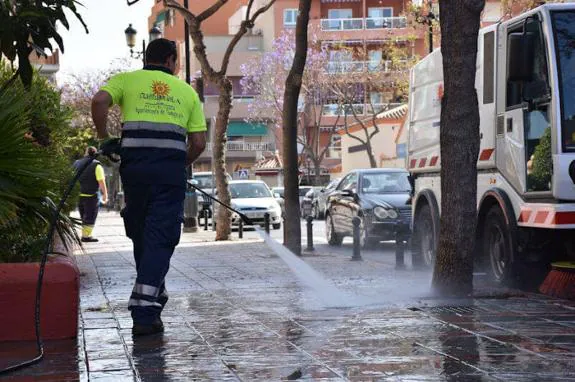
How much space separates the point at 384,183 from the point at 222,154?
13.6 ft

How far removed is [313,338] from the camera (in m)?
8.09

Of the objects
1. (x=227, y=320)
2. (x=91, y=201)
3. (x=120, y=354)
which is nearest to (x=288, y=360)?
(x=120, y=354)

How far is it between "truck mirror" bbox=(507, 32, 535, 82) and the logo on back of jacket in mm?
4119

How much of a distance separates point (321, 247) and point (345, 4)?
6218 cm

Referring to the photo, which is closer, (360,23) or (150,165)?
(150,165)

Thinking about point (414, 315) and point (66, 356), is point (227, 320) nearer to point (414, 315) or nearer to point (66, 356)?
point (414, 315)

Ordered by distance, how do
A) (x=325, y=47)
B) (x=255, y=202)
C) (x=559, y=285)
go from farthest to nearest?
(x=325, y=47), (x=255, y=202), (x=559, y=285)

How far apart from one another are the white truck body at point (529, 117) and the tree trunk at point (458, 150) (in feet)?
2.66

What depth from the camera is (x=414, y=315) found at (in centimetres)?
939

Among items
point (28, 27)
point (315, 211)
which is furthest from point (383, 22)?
point (28, 27)

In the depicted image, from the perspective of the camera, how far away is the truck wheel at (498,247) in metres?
12.5

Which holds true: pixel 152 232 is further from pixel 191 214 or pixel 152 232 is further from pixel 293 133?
pixel 191 214

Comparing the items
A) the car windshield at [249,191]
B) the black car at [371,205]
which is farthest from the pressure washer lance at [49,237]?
the car windshield at [249,191]

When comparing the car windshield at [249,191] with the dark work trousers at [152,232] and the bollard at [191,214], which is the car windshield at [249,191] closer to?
the bollard at [191,214]
